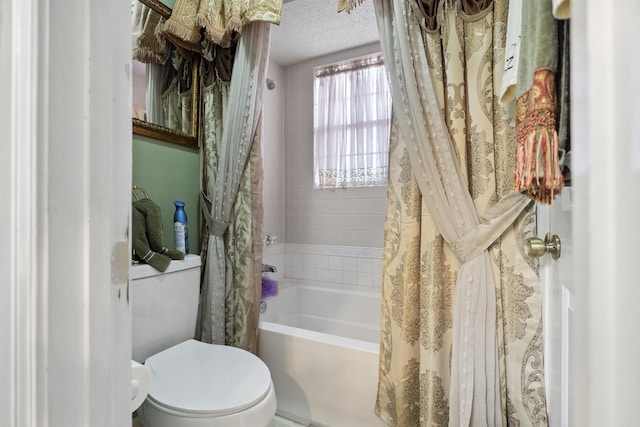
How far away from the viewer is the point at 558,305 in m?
0.83

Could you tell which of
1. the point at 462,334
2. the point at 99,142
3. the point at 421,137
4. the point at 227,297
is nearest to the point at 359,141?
the point at 421,137

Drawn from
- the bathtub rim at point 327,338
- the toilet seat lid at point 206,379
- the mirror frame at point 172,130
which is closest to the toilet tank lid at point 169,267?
the toilet seat lid at point 206,379

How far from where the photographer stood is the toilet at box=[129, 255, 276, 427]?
941 mm

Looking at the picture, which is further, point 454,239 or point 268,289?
point 268,289

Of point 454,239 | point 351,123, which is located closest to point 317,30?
point 351,123

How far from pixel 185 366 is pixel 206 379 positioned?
Result: 0.44 ft

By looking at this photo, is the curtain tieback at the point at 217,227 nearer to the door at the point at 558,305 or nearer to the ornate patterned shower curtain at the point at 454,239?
the ornate patterned shower curtain at the point at 454,239

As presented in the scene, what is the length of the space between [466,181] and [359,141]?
135 cm

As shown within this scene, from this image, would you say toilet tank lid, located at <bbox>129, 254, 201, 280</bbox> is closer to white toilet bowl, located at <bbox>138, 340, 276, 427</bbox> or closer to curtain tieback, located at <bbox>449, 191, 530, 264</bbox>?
white toilet bowl, located at <bbox>138, 340, 276, 427</bbox>

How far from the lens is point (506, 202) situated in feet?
3.51

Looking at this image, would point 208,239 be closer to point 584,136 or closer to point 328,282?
point 328,282

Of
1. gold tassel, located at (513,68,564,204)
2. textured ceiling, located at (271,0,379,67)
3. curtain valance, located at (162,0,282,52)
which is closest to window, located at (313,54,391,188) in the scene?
textured ceiling, located at (271,0,379,67)

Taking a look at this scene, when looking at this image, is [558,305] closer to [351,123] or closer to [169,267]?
[169,267]

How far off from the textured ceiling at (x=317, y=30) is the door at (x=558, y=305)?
1.72 m
